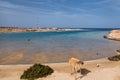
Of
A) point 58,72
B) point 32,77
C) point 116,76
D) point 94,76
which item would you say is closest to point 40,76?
point 32,77

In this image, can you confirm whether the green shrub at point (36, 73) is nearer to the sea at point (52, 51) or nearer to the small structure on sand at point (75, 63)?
the small structure on sand at point (75, 63)

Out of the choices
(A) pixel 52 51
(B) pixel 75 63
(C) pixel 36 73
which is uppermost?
(B) pixel 75 63

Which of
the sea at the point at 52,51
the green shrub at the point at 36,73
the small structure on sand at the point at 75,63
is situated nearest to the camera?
the green shrub at the point at 36,73

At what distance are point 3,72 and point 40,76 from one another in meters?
3.36

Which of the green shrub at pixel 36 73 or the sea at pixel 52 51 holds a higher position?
the green shrub at pixel 36 73

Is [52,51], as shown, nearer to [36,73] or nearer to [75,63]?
[36,73]

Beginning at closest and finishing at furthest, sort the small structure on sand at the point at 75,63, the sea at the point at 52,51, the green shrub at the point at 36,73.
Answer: the green shrub at the point at 36,73 → the small structure on sand at the point at 75,63 → the sea at the point at 52,51

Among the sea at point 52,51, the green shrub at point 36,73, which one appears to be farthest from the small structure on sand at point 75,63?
the sea at point 52,51

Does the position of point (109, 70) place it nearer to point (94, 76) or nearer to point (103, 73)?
point (103, 73)

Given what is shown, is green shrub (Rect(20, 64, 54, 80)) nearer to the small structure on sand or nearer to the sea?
the small structure on sand

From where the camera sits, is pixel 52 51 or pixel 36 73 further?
pixel 52 51

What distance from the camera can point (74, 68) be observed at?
13797 mm

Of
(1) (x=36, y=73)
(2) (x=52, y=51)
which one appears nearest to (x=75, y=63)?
(1) (x=36, y=73)

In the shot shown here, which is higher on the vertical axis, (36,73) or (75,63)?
(75,63)
